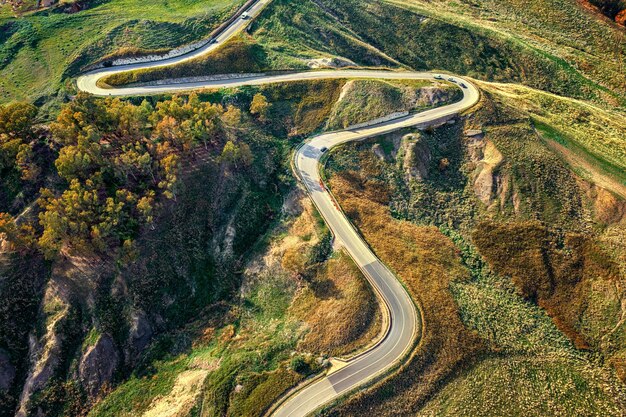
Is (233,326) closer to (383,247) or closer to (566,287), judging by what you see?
(383,247)

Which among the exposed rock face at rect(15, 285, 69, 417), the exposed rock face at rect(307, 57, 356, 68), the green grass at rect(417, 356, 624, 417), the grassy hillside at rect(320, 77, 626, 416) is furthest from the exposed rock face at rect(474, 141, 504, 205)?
the exposed rock face at rect(15, 285, 69, 417)

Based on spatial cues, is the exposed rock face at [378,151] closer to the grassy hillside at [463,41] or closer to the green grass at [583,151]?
the grassy hillside at [463,41]

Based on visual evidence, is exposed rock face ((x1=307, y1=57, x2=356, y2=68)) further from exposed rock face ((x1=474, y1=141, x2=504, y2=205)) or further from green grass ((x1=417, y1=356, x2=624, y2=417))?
green grass ((x1=417, y1=356, x2=624, y2=417))

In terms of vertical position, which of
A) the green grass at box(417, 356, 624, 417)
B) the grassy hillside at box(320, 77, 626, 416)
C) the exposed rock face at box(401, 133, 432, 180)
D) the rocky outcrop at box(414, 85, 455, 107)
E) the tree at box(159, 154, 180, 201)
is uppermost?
the tree at box(159, 154, 180, 201)

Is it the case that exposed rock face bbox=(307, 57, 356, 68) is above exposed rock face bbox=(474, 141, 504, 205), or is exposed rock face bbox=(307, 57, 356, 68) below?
above

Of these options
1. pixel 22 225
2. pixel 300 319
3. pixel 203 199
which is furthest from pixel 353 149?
pixel 22 225

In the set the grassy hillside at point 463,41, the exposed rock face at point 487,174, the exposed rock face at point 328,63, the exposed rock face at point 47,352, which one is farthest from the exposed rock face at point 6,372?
the exposed rock face at point 487,174

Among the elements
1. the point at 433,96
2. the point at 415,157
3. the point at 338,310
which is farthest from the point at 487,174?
the point at 338,310
